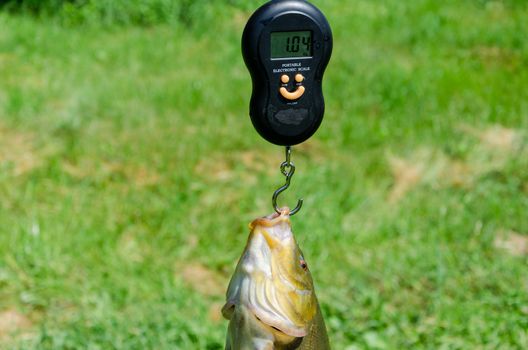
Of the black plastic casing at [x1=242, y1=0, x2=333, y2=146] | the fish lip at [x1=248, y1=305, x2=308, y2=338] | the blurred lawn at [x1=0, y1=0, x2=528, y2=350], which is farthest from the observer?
the blurred lawn at [x1=0, y1=0, x2=528, y2=350]

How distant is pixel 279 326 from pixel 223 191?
97.8 inches

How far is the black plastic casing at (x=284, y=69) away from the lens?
1858mm

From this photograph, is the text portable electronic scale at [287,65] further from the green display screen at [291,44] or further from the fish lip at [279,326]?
the fish lip at [279,326]

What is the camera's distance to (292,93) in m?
1.94

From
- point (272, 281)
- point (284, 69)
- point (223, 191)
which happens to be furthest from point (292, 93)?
point (223, 191)

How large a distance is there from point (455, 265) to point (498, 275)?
0.69 ft

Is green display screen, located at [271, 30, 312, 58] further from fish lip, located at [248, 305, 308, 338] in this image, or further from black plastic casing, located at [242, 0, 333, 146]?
fish lip, located at [248, 305, 308, 338]

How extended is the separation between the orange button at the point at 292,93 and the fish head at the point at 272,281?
0.34m

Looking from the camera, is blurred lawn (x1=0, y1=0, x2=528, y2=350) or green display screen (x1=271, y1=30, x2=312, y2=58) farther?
blurred lawn (x1=0, y1=0, x2=528, y2=350)

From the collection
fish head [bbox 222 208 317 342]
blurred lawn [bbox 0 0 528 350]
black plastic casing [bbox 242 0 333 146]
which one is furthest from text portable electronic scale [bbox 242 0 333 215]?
blurred lawn [bbox 0 0 528 350]

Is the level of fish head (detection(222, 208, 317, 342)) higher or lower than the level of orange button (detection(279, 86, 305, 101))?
lower

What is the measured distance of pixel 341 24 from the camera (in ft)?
23.5

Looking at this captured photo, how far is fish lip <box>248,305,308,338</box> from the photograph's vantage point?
171cm

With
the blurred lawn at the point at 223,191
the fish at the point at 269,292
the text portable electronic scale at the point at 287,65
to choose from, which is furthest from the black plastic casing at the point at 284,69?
the blurred lawn at the point at 223,191
